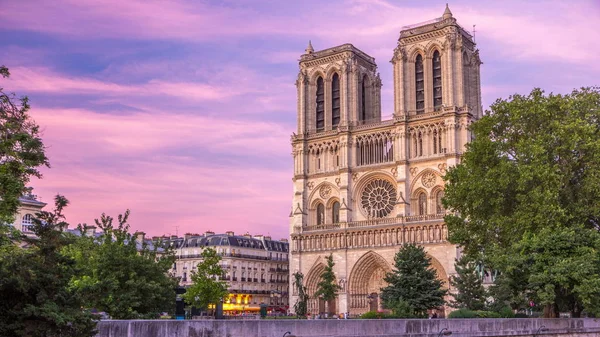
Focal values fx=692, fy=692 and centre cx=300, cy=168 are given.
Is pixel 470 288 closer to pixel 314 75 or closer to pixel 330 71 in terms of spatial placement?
pixel 330 71

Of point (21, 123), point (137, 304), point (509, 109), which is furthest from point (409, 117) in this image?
point (21, 123)

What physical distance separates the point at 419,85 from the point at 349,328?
156 feet

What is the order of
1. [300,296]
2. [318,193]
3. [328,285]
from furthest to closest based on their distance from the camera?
[318,193] → [300,296] → [328,285]

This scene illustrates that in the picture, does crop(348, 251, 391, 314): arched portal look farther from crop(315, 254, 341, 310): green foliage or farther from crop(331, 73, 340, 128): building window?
crop(331, 73, 340, 128): building window

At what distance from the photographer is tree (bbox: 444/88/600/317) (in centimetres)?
2747

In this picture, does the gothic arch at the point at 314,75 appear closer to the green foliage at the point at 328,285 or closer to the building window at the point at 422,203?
the building window at the point at 422,203

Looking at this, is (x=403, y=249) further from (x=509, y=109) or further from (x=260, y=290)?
(x=260, y=290)

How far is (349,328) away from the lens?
1789cm

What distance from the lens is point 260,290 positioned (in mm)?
79000

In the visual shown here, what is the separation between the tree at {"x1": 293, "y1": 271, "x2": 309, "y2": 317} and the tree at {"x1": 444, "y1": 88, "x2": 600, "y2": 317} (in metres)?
28.6

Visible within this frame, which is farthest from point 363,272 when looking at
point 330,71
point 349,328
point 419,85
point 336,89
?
point 349,328

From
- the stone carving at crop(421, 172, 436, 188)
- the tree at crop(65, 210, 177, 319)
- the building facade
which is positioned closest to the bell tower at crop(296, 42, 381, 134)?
the stone carving at crop(421, 172, 436, 188)

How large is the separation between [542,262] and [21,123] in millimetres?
20489

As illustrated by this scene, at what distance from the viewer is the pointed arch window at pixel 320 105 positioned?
224 ft
